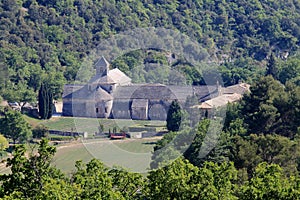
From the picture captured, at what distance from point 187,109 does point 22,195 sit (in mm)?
32449

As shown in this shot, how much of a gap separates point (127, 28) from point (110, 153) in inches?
2054

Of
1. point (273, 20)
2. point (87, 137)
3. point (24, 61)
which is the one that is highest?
point (273, 20)

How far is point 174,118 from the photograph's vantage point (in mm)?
49562

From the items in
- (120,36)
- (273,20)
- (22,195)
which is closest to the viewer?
(22,195)

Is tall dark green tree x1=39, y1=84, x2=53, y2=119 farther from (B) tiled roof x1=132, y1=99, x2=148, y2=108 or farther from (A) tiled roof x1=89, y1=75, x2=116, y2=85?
(A) tiled roof x1=89, y1=75, x2=116, y2=85

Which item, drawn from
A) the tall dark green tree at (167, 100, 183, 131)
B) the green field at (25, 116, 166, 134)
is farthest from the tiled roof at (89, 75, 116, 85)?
the tall dark green tree at (167, 100, 183, 131)

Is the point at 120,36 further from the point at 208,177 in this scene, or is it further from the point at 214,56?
the point at 208,177

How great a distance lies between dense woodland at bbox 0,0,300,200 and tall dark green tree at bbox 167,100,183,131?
230 mm

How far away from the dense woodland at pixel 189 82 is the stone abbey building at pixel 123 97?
2.95 metres

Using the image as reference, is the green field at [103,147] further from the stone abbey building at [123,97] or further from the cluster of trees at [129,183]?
the cluster of trees at [129,183]

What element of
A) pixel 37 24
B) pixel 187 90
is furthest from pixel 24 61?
pixel 187 90

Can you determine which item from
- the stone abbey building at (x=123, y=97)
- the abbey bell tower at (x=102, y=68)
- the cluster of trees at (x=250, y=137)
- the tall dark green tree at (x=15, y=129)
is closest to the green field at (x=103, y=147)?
the cluster of trees at (x=250, y=137)

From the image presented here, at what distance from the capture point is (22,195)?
19938 mm

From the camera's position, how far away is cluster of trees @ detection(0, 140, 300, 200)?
65.2 feet
